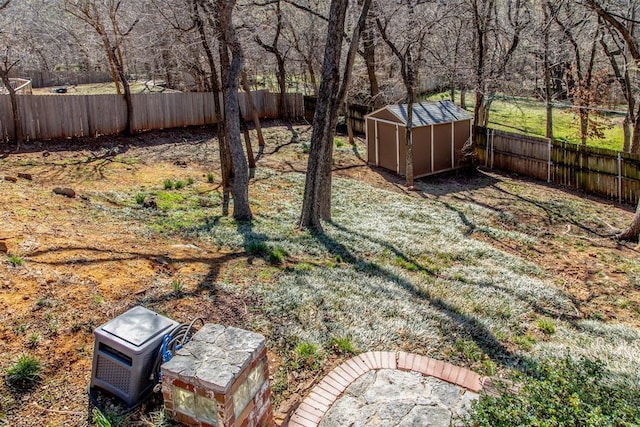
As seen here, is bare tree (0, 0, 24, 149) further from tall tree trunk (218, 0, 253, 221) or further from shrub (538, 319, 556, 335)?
shrub (538, 319, 556, 335)

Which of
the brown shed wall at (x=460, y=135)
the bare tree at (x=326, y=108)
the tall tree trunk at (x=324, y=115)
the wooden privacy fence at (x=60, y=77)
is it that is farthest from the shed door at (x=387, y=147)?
the wooden privacy fence at (x=60, y=77)

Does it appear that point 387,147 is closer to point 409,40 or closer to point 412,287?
point 409,40

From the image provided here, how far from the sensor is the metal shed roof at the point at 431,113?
13.8m

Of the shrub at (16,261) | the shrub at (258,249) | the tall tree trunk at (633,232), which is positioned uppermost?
the shrub at (16,261)

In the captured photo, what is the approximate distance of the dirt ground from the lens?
11.5ft

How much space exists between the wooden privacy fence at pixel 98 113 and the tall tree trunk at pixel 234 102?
12.7 feet

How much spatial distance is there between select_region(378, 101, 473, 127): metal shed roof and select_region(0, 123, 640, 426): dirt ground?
270 cm

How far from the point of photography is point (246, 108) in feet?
62.1

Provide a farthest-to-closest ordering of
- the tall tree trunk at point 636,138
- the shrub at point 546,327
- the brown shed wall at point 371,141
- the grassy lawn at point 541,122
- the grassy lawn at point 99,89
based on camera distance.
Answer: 1. the grassy lawn at point 99,89
2. the grassy lawn at point 541,122
3. the brown shed wall at point 371,141
4. the tall tree trunk at point 636,138
5. the shrub at point 546,327

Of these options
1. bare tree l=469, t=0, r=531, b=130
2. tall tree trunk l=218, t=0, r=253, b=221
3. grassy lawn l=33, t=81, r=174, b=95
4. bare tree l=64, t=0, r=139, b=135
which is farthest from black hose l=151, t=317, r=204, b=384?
grassy lawn l=33, t=81, r=174, b=95

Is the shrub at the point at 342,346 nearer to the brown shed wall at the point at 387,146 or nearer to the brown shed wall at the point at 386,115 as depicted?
the brown shed wall at the point at 387,146

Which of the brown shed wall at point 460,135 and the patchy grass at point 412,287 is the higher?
the brown shed wall at point 460,135

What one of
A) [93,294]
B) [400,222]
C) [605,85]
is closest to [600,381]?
[93,294]

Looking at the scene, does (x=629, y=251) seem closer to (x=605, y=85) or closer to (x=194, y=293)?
(x=194, y=293)
